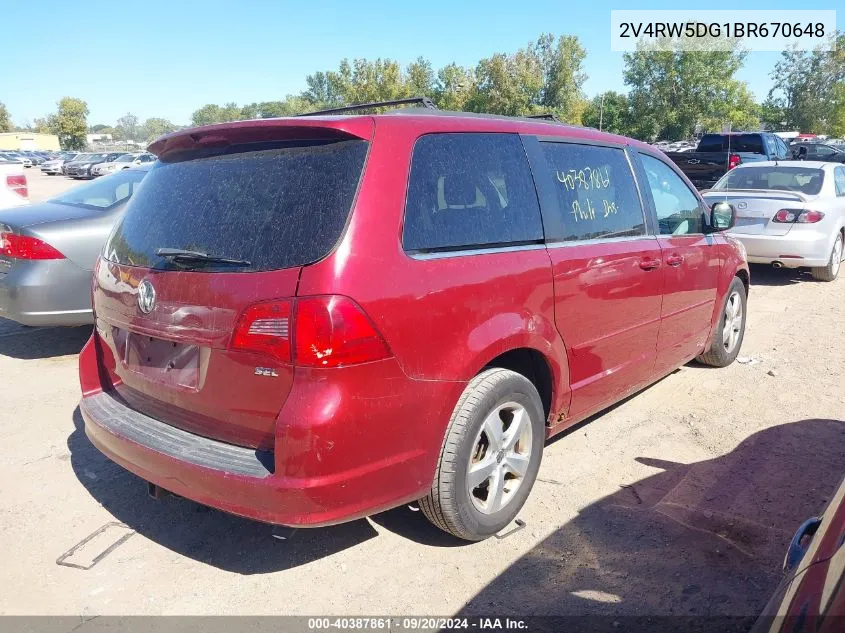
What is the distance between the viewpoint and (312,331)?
2291 millimetres

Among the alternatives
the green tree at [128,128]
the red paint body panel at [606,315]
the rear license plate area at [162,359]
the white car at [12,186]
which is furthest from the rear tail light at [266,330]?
the green tree at [128,128]

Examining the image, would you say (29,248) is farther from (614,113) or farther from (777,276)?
(614,113)

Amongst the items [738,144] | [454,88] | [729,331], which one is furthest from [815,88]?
[729,331]

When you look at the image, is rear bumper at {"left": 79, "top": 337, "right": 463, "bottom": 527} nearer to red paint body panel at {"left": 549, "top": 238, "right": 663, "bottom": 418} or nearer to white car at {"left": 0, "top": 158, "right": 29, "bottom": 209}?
red paint body panel at {"left": 549, "top": 238, "right": 663, "bottom": 418}

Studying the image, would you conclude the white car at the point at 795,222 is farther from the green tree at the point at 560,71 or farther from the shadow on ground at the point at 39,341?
the green tree at the point at 560,71

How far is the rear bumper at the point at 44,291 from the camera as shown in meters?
5.25

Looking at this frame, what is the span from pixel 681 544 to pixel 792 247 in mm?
6613

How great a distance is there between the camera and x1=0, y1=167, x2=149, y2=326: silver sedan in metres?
5.26

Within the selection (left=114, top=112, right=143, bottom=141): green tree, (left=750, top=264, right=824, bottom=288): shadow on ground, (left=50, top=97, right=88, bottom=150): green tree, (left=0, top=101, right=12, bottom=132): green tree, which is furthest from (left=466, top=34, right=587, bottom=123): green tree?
(left=114, top=112, right=143, bottom=141): green tree

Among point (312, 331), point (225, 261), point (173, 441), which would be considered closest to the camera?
point (312, 331)

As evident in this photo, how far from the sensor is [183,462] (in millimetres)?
2523

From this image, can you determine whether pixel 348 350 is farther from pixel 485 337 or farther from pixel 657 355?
pixel 657 355

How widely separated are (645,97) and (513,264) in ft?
164

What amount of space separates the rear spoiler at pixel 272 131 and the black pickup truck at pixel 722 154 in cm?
1323
